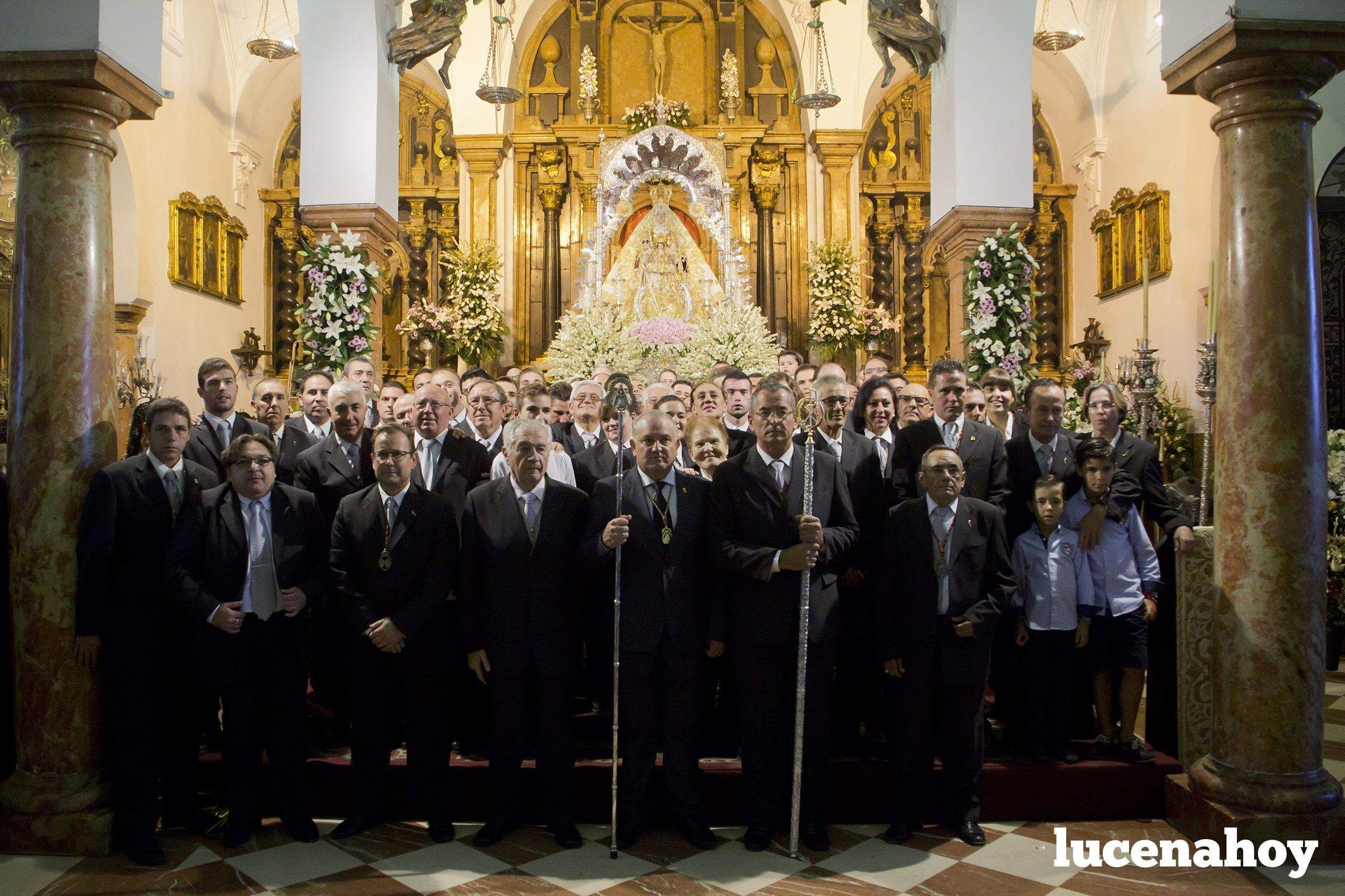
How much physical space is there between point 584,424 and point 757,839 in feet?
9.22

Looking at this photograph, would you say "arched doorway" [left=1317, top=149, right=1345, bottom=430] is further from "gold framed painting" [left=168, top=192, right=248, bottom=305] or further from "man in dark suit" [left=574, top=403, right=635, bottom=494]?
"gold framed painting" [left=168, top=192, right=248, bottom=305]

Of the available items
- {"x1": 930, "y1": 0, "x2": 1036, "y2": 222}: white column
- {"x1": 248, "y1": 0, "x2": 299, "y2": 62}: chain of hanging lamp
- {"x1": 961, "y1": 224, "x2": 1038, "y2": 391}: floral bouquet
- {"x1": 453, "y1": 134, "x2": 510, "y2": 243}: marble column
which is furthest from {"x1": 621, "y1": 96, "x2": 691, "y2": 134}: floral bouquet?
{"x1": 961, "y1": 224, "x2": 1038, "y2": 391}: floral bouquet

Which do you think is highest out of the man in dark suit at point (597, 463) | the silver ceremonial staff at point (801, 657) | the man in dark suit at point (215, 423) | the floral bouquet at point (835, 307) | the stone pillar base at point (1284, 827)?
the floral bouquet at point (835, 307)

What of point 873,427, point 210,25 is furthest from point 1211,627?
point 210,25

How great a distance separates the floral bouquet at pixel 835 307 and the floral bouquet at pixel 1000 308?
17.1 feet

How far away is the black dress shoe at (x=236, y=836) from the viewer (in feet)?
13.4

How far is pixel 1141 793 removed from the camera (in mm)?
4422

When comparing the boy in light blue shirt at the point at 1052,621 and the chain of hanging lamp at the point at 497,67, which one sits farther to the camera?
the chain of hanging lamp at the point at 497,67

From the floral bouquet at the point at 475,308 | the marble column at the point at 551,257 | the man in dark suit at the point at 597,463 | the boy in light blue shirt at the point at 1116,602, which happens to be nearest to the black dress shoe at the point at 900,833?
the boy in light blue shirt at the point at 1116,602

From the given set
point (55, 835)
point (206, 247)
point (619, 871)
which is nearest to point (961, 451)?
point (619, 871)

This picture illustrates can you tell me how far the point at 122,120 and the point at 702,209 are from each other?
9223 millimetres

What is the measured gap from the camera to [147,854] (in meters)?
3.93

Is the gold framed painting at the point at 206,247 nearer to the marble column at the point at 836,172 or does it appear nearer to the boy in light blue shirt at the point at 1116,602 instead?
the marble column at the point at 836,172

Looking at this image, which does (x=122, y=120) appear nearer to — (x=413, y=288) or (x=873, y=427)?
(x=873, y=427)
